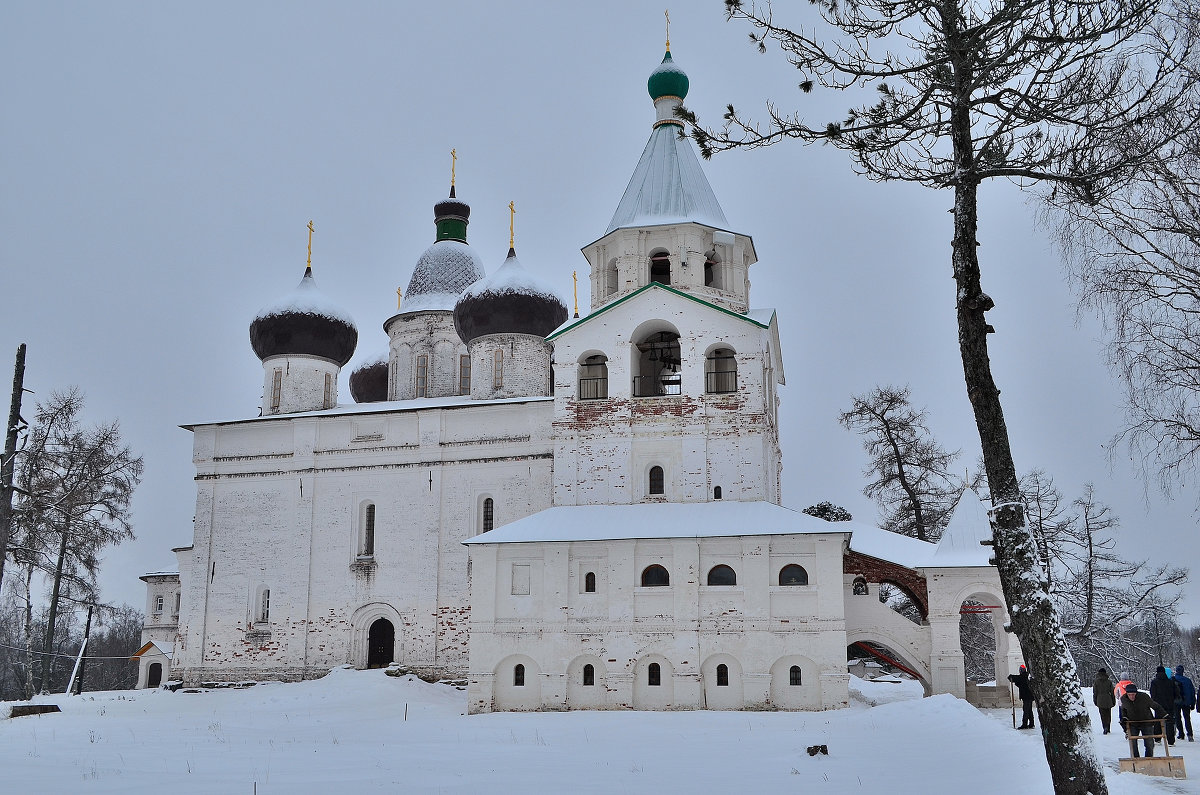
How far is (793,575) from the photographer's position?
1878cm

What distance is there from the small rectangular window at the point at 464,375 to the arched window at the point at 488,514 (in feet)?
15.9

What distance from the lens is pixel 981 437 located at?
27.0ft

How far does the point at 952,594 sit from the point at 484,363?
498 inches

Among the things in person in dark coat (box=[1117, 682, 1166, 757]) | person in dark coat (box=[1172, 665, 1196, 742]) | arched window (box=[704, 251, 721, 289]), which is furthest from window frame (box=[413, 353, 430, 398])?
person in dark coat (box=[1117, 682, 1166, 757])

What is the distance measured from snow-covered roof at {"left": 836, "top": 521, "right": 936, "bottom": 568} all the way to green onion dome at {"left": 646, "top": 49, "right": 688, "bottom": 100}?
10750 mm

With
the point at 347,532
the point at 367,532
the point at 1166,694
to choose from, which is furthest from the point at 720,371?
the point at 1166,694

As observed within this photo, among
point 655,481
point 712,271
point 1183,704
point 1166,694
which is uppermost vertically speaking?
point 712,271

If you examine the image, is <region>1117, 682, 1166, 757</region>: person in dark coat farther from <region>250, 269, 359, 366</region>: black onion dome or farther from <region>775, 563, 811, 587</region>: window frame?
<region>250, 269, 359, 366</region>: black onion dome

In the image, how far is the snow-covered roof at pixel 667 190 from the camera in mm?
22781

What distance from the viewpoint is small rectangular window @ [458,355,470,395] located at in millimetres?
28250

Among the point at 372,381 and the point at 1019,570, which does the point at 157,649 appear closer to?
the point at 372,381

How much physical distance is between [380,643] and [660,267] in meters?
10.6

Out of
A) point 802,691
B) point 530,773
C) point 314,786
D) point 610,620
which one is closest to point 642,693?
point 610,620

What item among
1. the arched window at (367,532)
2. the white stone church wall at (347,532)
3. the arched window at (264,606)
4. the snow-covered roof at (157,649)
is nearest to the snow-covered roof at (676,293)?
the white stone church wall at (347,532)
